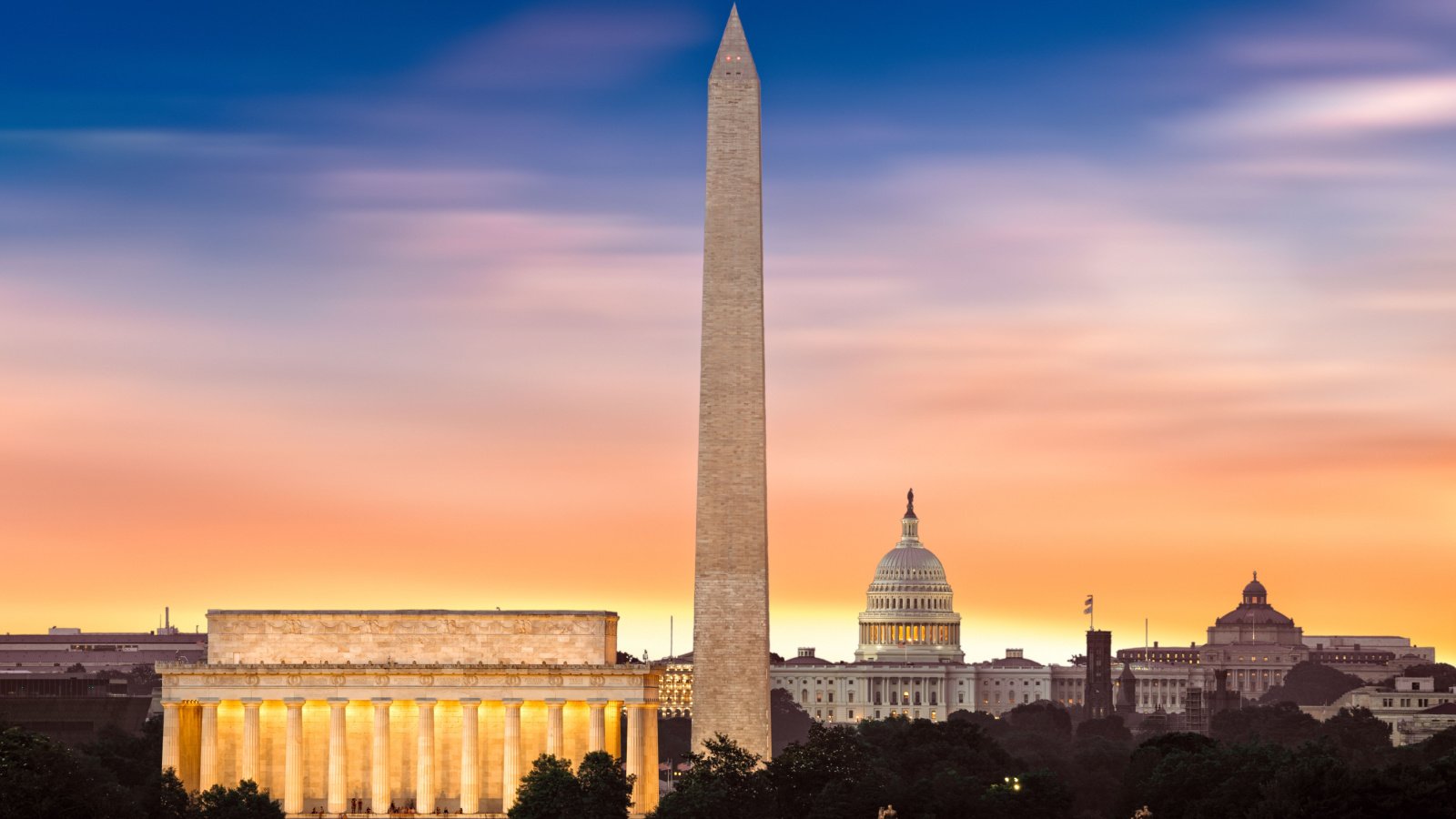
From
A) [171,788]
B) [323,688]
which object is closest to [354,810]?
[323,688]

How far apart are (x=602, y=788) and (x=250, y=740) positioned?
69.7ft

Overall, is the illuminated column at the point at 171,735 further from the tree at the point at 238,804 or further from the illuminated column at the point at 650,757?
the illuminated column at the point at 650,757

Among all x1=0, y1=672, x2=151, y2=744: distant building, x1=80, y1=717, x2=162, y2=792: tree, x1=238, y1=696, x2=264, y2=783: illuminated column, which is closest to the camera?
x1=238, y1=696, x2=264, y2=783: illuminated column

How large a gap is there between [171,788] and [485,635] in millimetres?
19335

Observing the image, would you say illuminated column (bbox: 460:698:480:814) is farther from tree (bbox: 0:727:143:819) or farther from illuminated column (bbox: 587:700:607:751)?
tree (bbox: 0:727:143:819)

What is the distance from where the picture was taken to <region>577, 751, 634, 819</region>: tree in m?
112

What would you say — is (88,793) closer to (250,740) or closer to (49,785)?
(49,785)

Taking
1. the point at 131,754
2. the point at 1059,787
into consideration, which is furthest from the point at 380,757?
the point at 1059,787

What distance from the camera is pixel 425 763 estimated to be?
412 feet

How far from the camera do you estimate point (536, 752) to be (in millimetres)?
127125

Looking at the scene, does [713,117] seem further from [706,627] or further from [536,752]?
[536,752]

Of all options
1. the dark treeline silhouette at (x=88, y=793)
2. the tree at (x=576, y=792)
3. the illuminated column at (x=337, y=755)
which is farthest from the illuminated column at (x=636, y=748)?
the dark treeline silhouette at (x=88, y=793)

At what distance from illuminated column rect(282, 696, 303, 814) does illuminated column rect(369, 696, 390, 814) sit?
11.1 ft

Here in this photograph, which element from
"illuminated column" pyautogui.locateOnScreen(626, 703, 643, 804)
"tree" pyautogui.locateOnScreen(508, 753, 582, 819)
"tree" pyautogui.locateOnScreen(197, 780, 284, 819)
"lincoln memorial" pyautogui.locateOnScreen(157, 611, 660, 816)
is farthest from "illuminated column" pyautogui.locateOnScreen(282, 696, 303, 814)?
"illuminated column" pyautogui.locateOnScreen(626, 703, 643, 804)
